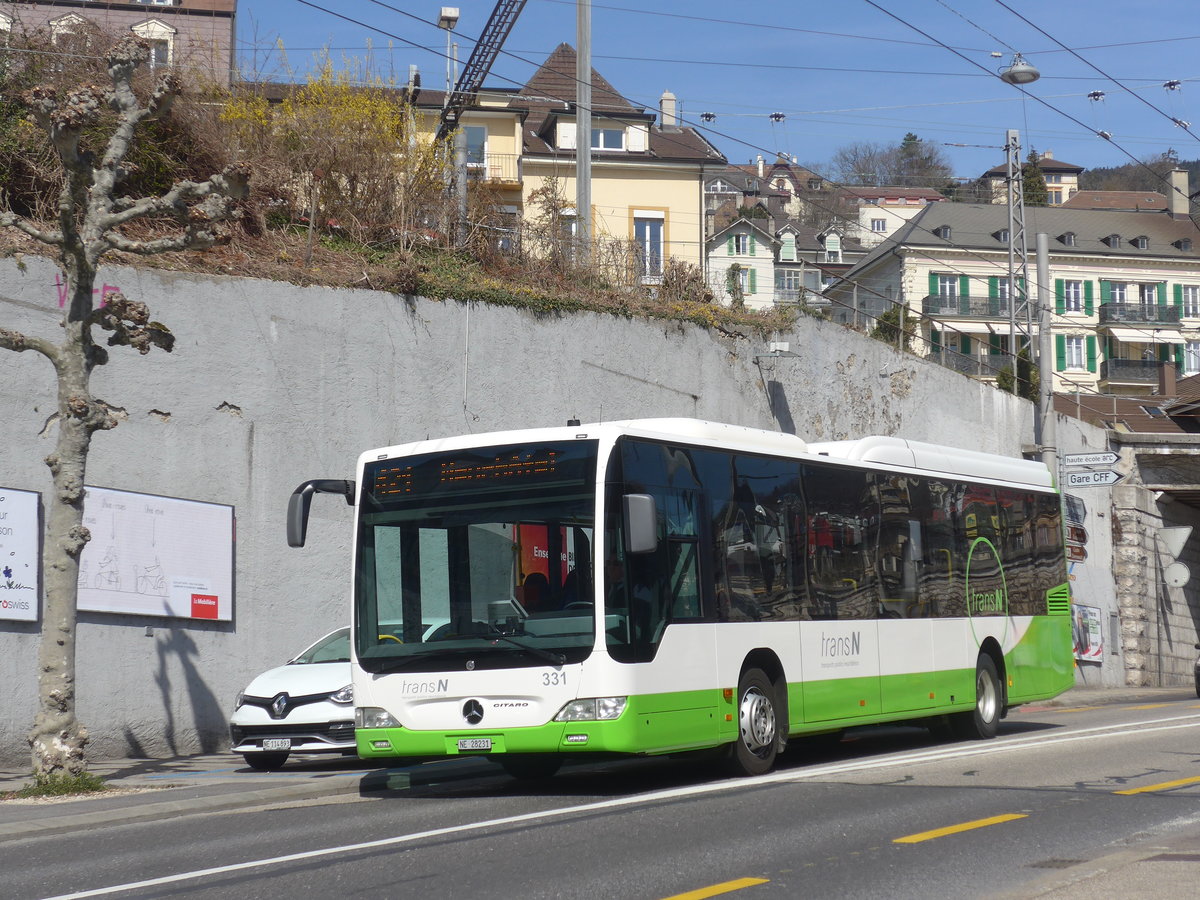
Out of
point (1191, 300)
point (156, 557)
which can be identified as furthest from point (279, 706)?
point (1191, 300)

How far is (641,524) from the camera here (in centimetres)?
1039

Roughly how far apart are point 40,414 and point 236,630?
3155 millimetres

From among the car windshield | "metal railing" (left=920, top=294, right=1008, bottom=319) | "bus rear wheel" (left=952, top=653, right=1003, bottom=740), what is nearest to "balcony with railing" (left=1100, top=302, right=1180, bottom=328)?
"metal railing" (left=920, top=294, right=1008, bottom=319)

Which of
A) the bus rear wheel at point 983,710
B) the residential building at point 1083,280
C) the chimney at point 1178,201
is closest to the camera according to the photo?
the bus rear wheel at point 983,710

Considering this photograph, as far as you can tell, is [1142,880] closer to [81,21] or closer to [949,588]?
[949,588]

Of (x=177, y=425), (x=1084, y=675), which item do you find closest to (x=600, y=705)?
(x=177, y=425)

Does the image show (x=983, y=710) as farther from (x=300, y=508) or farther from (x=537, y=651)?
(x=300, y=508)

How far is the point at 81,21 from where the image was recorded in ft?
62.2

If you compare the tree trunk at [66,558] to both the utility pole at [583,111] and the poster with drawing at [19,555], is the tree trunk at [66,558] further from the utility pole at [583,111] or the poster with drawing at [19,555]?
the utility pole at [583,111]

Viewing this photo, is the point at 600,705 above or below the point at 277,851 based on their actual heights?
above

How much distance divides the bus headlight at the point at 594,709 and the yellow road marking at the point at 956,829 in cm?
254

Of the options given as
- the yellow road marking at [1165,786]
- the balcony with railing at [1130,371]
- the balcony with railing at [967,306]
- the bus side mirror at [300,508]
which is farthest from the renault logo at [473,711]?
the balcony with railing at [1130,371]

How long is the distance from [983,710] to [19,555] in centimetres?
1032

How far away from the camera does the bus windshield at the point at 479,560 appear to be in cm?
1065
